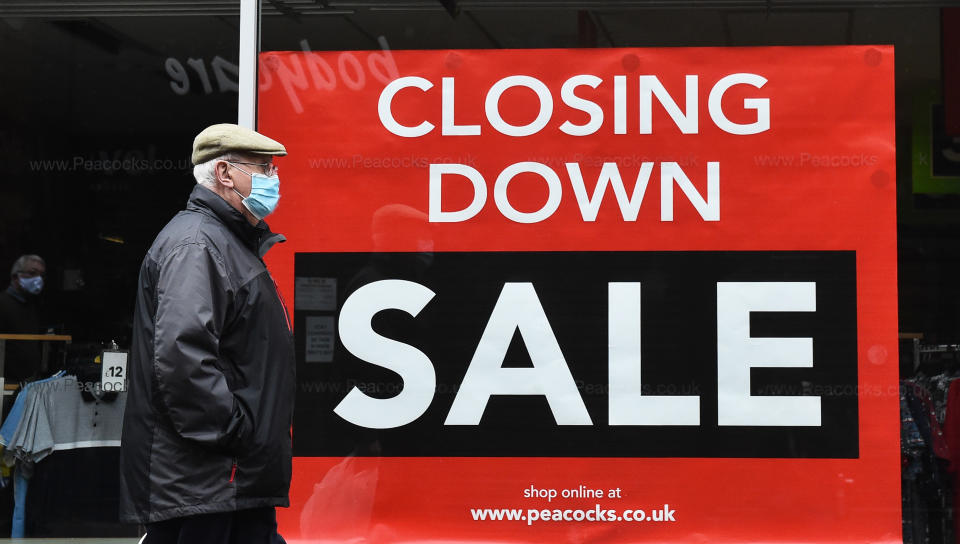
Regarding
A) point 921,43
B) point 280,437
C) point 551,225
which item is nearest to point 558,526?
point 551,225

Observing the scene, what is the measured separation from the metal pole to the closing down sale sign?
0.65ft

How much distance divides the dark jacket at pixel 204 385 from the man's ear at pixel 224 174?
0.60 feet

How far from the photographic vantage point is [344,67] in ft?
15.9

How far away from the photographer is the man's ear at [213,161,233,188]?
3.28 m

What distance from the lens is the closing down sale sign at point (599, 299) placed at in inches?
178

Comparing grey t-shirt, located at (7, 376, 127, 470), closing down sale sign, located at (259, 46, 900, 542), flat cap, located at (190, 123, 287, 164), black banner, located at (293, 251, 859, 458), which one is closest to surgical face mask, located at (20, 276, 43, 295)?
grey t-shirt, located at (7, 376, 127, 470)

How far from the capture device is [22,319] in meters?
5.09

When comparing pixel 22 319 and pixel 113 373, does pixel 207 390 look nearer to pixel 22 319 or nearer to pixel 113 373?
pixel 113 373

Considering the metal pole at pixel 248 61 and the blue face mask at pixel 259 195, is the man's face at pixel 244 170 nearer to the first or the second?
the blue face mask at pixel 259 195

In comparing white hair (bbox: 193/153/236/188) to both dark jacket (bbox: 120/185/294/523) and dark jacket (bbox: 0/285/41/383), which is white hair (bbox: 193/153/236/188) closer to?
dark jacket (bbox: 120/185/294/523)

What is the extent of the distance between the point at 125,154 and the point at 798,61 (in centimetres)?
328

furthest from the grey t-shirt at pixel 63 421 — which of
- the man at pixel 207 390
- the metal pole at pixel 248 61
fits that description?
the man at pixel 207 390

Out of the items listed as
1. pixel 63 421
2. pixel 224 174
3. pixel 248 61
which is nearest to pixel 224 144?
pixel 224 174

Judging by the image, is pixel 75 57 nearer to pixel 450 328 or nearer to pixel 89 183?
pixel 89 183
